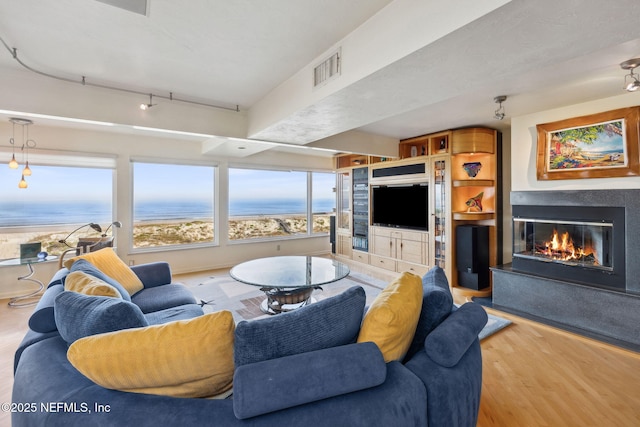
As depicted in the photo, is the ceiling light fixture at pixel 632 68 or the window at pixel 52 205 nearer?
the ceiling light fixture at pixel 632 68

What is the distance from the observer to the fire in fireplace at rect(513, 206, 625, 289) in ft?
9.28

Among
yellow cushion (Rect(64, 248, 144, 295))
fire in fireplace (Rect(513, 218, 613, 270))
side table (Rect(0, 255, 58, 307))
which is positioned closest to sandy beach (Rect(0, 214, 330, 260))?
side table (Rect(0, 255, 58, 307))

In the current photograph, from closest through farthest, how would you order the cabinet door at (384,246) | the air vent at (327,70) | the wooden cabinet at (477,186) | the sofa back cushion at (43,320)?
the sofa back cushion at (43,320) → the air vent at (327,70) → the wooden cabinet at (477,186) → the cabinet door at (384,246)

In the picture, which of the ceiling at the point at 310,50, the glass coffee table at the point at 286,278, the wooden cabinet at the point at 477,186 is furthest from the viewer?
the wooden cabinet at the point at 477,186

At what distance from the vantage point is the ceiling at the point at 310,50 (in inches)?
53.3

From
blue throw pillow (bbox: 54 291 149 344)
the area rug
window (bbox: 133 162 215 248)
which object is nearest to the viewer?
blue throw pillow (bbox: 54 291 149 344)

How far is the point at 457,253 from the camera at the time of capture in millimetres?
4238

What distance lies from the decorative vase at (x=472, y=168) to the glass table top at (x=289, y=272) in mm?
2511

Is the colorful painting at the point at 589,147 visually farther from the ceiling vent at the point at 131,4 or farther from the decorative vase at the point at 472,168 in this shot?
the ceiling vent at the point at 131,4

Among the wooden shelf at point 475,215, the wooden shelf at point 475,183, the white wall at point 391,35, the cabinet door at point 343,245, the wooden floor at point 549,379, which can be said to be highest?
the white wall at point 391,35

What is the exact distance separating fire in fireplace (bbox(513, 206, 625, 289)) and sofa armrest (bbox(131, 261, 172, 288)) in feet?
13.3

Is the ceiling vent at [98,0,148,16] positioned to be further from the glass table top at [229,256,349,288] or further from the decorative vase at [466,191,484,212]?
the decorative vase at [466,191,484,212]

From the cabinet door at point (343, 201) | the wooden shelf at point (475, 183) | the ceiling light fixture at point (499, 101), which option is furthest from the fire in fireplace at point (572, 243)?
the cabinet door at point (343, 201)

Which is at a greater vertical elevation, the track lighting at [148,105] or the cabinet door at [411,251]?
the track lighting at [148,105]
